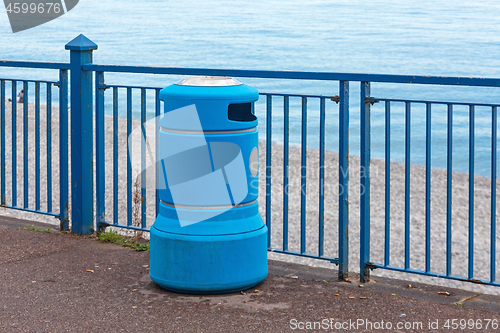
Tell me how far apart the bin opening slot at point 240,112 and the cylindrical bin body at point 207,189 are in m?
0.19

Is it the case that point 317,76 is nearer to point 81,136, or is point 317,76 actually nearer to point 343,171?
point 343,171

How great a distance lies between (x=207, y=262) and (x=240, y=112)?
108 cm

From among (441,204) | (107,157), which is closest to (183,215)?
(441,204)

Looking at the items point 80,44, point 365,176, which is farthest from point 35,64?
point 365,176

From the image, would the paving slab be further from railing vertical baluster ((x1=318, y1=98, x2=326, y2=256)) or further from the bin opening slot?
the bin opening slot

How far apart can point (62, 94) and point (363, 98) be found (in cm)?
269

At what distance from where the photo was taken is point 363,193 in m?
4.43

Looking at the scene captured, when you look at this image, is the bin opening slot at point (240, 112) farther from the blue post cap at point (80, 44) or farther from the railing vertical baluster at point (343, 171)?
the blue post cap at point (80, 44)

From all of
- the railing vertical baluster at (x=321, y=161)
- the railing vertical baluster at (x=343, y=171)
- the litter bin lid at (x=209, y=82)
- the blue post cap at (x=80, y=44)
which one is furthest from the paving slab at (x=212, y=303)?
the blue post cap at (x=80, y=44)

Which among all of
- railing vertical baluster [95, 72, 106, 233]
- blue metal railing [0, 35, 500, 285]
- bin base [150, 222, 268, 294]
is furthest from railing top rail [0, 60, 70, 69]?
bin base [150, 222, 268, 294]

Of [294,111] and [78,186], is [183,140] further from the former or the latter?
[294,111]

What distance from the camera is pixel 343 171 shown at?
4.41 meters

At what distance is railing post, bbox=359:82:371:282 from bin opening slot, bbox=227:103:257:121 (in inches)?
30.3

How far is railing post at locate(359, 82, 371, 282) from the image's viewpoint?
14.2 feet
